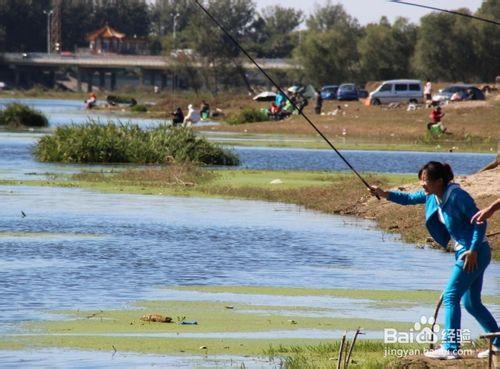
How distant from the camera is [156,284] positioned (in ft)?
56.1

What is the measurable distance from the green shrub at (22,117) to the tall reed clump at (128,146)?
79.9 ft

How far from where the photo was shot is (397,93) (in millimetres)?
78250

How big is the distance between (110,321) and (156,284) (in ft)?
10.1

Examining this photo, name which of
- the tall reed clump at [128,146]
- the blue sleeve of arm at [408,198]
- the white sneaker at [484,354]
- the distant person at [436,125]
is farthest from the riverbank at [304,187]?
the distant person at [436,125]

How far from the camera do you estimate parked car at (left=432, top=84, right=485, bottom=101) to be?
7444cm

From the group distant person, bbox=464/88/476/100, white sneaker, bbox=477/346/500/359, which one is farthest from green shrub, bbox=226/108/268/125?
white sneaker, bbox=477/346/500/359

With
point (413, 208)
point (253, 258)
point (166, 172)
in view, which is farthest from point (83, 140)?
point (253, 258)

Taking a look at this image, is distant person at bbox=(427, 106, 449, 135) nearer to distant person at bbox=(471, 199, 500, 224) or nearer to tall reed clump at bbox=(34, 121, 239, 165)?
tall reed clump at bbox=(34, 121, 239, 165)

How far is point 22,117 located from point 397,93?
2238 cm

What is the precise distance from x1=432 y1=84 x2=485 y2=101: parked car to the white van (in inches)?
45.9

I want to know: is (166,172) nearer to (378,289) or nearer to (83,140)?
(83,140)

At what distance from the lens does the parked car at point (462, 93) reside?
74.4 meters

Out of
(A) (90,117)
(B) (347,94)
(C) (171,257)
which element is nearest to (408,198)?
(C) (171,257)

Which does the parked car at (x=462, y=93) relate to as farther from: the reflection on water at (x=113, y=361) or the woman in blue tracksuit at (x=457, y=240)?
the woman in blue tracksuit at (x=457, y=240)
